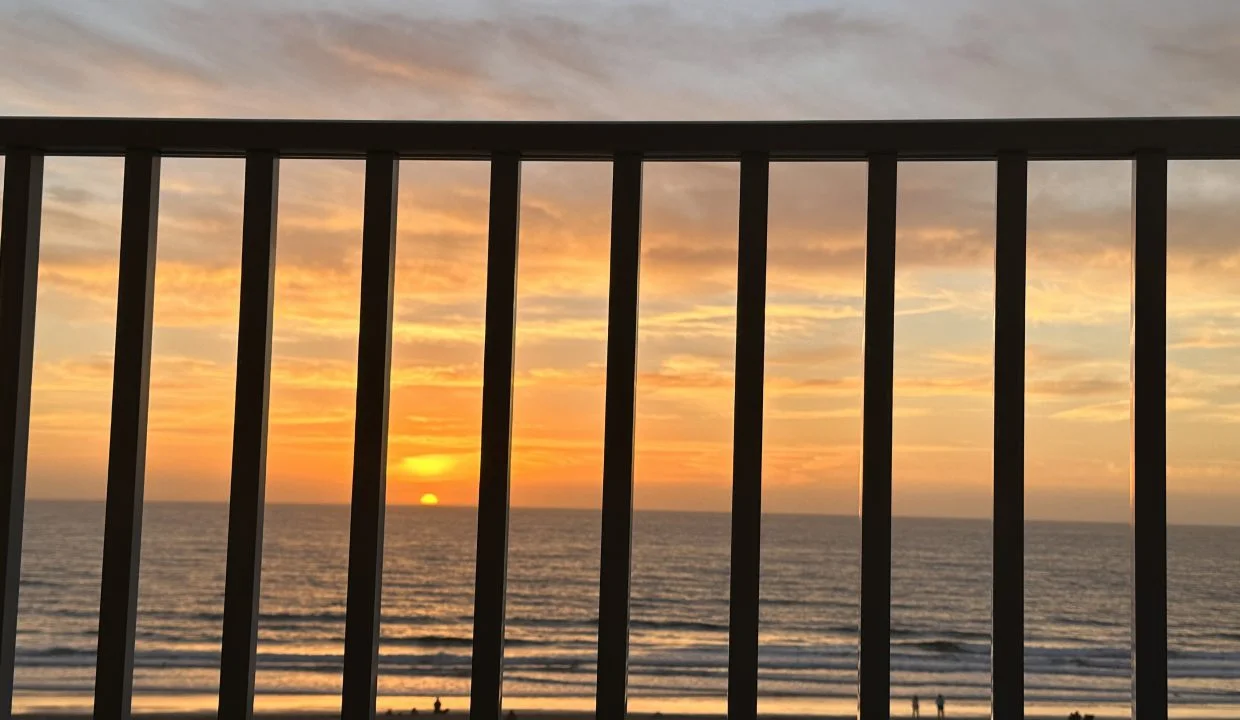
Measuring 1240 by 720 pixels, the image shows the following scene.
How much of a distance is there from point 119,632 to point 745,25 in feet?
22.6

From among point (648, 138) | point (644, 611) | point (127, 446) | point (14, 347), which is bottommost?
point (644, 611)

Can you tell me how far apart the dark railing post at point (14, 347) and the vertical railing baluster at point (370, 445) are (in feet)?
1.45

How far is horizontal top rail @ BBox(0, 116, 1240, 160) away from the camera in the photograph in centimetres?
135

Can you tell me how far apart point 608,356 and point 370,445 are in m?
0.32

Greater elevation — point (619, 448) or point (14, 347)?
point (14, 347)

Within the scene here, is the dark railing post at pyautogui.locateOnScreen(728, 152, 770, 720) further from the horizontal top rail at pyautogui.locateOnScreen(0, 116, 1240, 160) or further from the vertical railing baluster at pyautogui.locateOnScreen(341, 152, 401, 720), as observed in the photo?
the vertical railing baluster at pyautogui.locateOnScreen(341, 152, 401, 720)

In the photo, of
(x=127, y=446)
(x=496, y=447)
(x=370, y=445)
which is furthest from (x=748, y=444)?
(x=127, y=446)

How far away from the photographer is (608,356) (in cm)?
140

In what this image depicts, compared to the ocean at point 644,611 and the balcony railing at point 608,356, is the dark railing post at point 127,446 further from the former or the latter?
the ocean at point 644,611

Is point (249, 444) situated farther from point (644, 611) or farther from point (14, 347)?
point (644, 611)

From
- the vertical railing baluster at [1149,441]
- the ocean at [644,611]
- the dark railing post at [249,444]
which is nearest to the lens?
the vertical railing baluster at [1149,441]

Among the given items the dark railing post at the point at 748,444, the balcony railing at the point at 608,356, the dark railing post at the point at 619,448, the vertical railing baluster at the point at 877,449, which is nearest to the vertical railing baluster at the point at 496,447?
the balcony railing at the point at 608,356

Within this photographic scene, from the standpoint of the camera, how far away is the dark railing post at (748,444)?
1.36 m

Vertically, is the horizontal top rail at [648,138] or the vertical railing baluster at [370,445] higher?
the horizontal top rail at [648,138]
